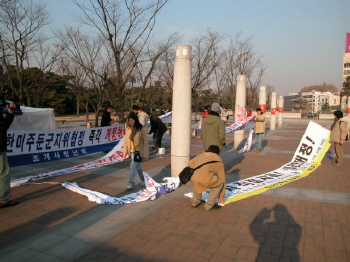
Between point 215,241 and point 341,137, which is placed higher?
point 341,137

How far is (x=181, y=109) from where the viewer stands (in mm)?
6676

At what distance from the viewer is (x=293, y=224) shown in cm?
441

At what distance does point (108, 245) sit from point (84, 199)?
195 cm

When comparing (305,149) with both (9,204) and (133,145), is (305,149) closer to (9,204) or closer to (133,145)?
(133,145)

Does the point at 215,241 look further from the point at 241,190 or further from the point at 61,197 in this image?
the point at 61,197

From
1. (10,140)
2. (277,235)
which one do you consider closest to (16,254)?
(277,235)

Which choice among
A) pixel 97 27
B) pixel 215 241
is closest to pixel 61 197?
pixel 215 241

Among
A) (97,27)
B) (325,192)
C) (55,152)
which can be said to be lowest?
(325,192)

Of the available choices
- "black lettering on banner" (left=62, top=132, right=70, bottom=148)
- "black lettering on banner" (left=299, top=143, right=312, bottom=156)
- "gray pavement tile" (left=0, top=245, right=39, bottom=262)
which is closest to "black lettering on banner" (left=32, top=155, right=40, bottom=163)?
"black lettering on banner" (left=62, top=132, right=70, bottom=148)

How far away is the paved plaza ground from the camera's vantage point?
356cm

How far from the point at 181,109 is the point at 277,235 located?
11.3 ft

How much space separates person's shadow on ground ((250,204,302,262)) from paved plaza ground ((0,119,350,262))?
1cm

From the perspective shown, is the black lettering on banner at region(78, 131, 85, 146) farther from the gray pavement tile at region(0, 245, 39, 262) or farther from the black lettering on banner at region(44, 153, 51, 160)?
the gray pavement tile at region(0, 245, 39, 262)

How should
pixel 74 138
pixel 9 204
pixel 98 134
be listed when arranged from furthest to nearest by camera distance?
pixel 98 134
pixel 74 138
pixel 9 204
